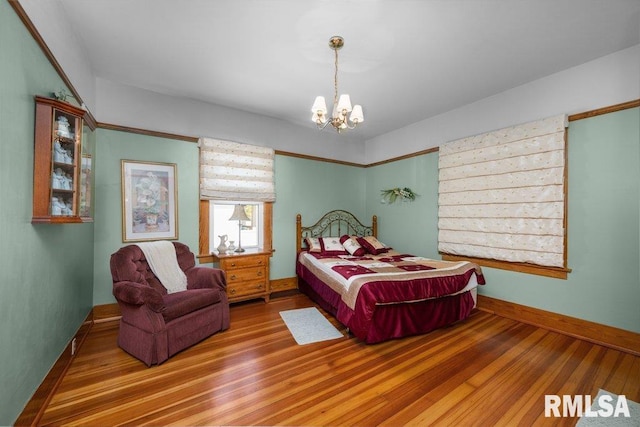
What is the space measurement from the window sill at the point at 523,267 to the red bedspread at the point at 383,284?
32 cm

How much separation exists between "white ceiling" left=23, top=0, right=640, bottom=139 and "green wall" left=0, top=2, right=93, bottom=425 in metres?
0.90

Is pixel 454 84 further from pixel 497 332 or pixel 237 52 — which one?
pixel 497 332

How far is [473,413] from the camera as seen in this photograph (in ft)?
5.80

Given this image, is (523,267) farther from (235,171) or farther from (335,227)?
(235,171)

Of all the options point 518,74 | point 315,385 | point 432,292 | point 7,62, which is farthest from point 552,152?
point 7,62

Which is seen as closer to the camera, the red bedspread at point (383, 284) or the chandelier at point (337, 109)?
the chandelier at point (337, 109)

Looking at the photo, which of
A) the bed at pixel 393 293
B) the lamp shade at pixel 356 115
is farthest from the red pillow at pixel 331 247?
the lamp shade at pixel 356 115

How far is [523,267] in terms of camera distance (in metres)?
3.26

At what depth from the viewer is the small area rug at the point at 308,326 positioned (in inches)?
111

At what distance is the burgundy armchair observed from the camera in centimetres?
226

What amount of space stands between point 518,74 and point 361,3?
7.47ft

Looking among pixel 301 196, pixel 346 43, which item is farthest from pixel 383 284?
pixel 301 196
